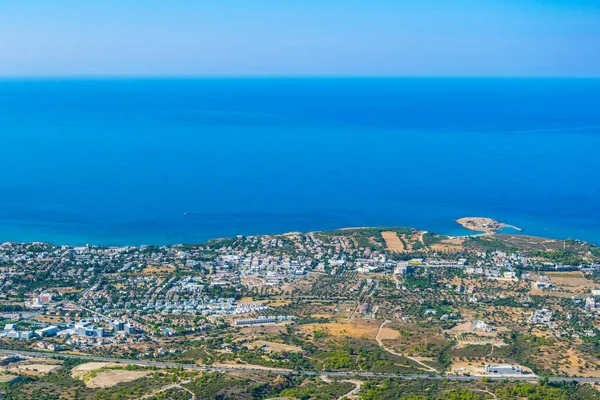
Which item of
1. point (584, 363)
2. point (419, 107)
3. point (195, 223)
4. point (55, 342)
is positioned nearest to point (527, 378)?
point (584, 363)

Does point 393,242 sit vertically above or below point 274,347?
above

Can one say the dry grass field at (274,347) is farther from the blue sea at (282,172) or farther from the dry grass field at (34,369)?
the blue sea at (282,172)

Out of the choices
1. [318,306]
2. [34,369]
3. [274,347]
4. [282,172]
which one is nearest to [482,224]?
[318,306]

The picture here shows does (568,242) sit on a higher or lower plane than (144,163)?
lower

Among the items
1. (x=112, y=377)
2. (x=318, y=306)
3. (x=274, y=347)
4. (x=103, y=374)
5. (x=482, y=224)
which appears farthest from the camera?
(x=482, y=224)

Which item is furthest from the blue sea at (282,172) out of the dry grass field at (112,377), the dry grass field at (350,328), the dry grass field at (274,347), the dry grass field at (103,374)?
the dry grass field at (112,377)

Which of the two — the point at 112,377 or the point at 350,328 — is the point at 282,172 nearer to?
the point at 350,328

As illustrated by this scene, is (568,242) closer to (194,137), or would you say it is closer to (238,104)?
(194,137)
